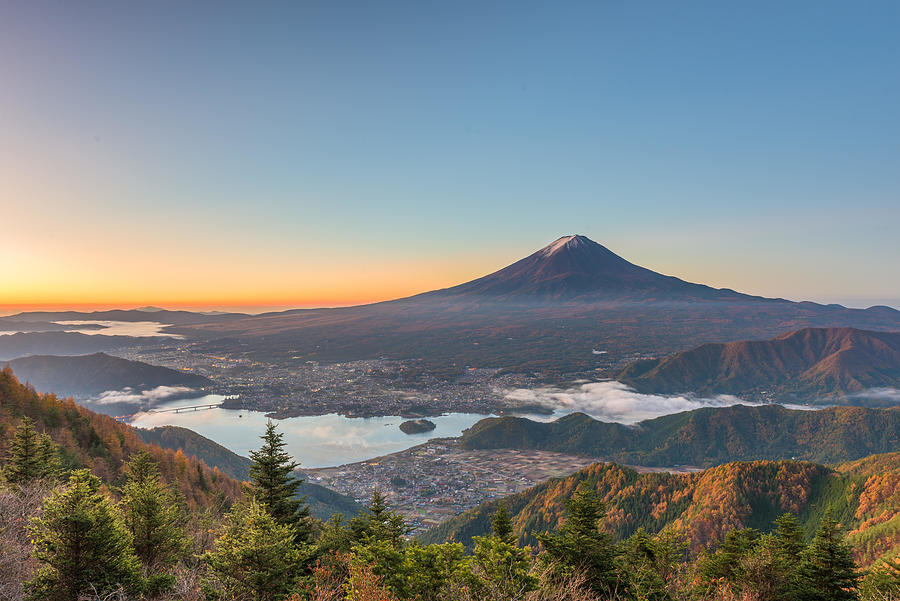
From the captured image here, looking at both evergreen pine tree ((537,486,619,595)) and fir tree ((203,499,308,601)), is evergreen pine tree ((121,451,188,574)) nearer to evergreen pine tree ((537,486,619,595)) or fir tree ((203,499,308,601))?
fir tree ((203,499,308,601))

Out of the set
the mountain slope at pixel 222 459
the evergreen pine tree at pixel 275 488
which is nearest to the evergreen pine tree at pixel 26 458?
the evergreen pine tree at pixel 275 488

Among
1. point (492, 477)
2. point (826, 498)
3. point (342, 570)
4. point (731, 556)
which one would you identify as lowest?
point (492, 477)

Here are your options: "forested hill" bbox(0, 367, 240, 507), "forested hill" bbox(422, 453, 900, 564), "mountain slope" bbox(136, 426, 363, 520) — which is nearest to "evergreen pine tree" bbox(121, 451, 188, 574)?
"forested hill" bbox(0, 367, 240, 507)

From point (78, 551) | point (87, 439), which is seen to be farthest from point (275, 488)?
point (87, 439)

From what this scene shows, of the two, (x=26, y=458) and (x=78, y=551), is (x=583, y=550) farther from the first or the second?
(x=26, y=458)

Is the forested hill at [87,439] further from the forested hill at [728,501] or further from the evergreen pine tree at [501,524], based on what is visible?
the forested hill at [728,501]

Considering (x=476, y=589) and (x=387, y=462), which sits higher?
(x=476, y=589)

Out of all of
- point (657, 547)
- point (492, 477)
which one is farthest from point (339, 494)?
point (657, 547)

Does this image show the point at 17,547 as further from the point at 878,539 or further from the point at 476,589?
the point at 878,539
